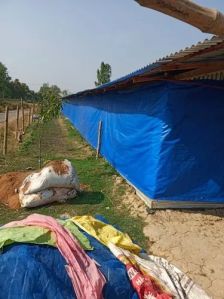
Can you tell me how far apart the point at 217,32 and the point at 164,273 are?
12.7ft

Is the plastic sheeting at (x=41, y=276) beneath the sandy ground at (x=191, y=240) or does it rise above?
above

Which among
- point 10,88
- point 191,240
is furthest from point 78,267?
point 10,88

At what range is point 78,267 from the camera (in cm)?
357

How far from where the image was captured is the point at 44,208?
739cm

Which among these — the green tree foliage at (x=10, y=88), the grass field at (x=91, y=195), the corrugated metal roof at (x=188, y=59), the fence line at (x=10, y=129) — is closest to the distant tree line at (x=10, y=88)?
the green tree foliage at (x=10, y=88)

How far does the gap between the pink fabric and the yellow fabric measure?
0.65 meters

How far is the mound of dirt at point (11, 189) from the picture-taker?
24.8 feet

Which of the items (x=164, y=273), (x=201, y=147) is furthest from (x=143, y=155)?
(x=164, y=273)

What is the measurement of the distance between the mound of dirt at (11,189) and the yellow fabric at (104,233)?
304 cm

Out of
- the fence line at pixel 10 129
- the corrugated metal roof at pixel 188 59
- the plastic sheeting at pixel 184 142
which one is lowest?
the fence line at pixel 10 129

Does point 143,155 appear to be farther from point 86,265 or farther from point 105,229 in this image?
point 86,265

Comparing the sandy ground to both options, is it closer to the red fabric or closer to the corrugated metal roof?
the red fabric

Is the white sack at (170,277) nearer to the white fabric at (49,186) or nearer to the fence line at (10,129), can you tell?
the white fabric at (49,186)

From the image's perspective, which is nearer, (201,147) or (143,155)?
(201,147)
